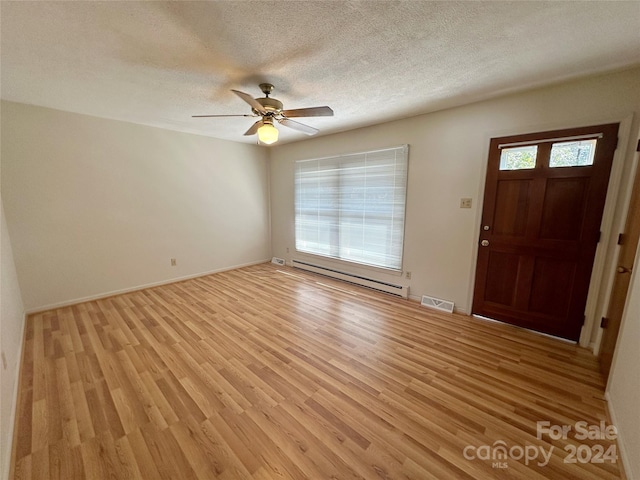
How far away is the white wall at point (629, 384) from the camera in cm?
124

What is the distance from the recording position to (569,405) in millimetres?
1665

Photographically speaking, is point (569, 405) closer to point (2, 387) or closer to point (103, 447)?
point (103, 447)

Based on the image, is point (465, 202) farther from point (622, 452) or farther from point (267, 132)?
point (267, 132)

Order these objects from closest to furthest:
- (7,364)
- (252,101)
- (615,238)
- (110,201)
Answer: (7,364) → (252,101) → (615,238) → (110,201)

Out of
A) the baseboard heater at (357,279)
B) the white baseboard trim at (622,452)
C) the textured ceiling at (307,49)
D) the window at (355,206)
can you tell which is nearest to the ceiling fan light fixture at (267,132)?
the textured ceiling at (307,49)

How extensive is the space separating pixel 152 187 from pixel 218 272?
1.85 m

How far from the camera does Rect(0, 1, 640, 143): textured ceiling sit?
1.39 metres

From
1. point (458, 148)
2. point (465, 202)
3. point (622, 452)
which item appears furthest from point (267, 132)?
point (622, 452)

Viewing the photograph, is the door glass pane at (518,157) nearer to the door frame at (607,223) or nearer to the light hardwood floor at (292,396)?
the door frame at (607,223)

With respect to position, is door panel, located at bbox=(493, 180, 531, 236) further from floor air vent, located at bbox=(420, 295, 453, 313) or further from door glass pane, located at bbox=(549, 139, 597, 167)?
floor air vent, located at bbox=(420, 295, 453, 313)

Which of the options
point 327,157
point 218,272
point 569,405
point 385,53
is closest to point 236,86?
point 385,53

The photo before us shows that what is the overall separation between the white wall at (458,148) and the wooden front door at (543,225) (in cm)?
12

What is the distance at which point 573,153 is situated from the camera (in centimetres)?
223

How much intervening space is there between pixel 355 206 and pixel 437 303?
184 cm
